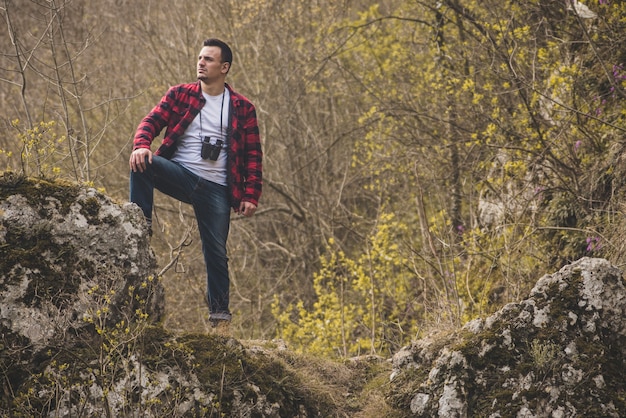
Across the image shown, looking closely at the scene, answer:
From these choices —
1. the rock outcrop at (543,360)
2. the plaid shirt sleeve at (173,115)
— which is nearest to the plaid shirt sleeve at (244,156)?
the plaid shirt sleeve at (173,115)

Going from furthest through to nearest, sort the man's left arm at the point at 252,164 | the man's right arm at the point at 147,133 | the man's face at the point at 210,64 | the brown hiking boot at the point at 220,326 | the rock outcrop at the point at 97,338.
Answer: the man's left arm at the point at 252,164
the man's face at the point at 210,64
the brown hiking boot at the point at 220,326
the man's right arm at the point at 147,133
the rock outcrop at the point at 97,338

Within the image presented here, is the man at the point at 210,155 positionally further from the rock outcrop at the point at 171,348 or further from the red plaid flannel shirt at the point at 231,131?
the rock outcrop at the point at 171,348

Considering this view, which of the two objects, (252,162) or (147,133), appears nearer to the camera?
(147,133)

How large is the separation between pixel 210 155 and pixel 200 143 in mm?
119

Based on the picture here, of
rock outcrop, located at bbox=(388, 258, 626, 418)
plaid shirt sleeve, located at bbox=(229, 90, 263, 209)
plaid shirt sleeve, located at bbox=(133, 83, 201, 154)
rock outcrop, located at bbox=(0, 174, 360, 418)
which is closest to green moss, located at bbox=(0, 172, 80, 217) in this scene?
rock outcrop, located at bbox=(0, 174, 360, 418)

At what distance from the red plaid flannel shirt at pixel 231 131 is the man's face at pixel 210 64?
0.11 metres

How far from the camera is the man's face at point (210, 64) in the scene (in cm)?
539

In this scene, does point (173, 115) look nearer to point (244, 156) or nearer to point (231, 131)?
point (231, 131)

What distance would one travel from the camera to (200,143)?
5.33 m

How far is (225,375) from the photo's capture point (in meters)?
4.45

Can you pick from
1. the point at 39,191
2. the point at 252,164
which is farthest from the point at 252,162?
the point at 39,191

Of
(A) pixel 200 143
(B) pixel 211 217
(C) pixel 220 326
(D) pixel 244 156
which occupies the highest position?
(A) pixel 200 143

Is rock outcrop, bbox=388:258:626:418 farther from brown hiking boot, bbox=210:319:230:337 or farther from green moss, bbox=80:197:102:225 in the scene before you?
green moss, bbox=80:197:102:225

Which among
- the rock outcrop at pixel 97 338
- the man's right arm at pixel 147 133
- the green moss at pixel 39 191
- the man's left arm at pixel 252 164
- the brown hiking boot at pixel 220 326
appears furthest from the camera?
the man's left arm at pixel 252 164
